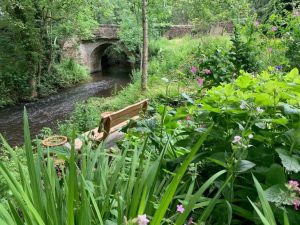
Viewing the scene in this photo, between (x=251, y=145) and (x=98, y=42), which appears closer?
(x=251, y=145)

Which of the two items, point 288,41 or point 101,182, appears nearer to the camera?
point 101,182

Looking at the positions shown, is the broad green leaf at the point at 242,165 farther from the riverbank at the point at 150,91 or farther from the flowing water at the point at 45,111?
the flowing water at the point at 45,111

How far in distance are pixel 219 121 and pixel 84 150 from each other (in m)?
0.65

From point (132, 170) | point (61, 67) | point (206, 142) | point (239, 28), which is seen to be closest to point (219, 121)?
point (206, 142)

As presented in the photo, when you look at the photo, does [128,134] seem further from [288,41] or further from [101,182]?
[288,41]

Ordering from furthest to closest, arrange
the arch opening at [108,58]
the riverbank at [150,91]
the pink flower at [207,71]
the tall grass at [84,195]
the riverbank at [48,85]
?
the arch opening at [108,58]
the riverbank at [48,85]
the riverbank at [150,91]
the pink flower at [207,71]
the tall grass at [84,195]

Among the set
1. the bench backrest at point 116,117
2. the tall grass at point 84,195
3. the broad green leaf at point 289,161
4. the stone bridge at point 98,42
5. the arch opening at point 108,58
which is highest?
the broad green leaf at point 289,161

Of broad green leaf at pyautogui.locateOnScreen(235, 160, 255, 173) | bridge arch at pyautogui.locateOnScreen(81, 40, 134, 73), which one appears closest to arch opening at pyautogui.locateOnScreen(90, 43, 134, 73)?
bridge arch at pyautogui.locateOnScreen(81, 40, 134, 73)

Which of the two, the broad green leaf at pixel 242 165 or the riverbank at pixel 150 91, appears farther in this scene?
the riverbank at pixel 150 91

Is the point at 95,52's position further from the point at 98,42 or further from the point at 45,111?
the point at 45,111

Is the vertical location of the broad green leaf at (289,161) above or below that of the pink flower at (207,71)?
above

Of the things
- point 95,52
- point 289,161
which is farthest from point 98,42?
point 289,161

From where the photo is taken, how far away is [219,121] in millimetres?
1525

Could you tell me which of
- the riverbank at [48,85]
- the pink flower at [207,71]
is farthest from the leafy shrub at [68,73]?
the pink flower at [207,71]
